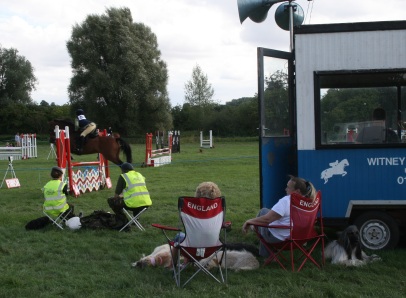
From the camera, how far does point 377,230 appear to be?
7102mm

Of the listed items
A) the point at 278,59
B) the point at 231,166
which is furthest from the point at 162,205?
the point at 231,166

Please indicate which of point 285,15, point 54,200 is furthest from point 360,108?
point 54,200

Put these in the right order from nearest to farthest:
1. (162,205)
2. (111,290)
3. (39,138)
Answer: (111,290) → (162,205) → (39,138)

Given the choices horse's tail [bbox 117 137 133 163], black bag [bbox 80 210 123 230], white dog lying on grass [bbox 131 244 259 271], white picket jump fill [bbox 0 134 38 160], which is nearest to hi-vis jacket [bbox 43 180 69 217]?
black bag [bbox 80 210 123 230]

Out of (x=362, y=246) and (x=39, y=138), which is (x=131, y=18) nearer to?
(x=39, y=138)

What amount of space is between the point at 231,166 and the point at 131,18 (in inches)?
1363

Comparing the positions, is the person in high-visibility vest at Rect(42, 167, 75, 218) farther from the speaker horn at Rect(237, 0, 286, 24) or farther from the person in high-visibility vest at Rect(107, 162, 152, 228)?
the speaker horn at Rect(237, 0, 286, 24)

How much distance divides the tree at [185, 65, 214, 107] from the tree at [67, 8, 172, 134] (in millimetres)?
23486

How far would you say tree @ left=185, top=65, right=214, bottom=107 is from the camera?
7556cm

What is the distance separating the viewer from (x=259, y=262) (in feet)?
21.8

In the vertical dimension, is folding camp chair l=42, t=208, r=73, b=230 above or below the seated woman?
below

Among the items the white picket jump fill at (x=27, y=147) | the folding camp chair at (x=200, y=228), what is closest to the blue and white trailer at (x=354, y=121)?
the folding camp chair at (x=200, y=228)

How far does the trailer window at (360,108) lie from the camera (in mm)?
7027

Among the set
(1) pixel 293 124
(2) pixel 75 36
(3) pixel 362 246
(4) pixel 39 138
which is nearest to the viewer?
(3) pixel 362 246
